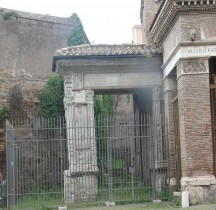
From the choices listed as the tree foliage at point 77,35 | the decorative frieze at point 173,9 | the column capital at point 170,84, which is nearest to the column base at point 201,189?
the column capital at point 170,84

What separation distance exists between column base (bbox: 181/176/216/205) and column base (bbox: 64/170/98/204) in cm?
335

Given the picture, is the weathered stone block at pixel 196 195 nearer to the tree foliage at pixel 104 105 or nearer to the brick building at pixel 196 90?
the brick building at pixel 196 90

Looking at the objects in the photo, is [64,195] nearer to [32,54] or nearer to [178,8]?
[178,8]

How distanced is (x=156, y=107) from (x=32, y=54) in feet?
28.0

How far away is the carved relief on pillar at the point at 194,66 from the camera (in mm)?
11422

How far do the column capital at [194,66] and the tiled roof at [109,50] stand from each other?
2.93 metres

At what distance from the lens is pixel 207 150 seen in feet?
37.0

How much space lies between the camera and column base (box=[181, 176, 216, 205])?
11.1m

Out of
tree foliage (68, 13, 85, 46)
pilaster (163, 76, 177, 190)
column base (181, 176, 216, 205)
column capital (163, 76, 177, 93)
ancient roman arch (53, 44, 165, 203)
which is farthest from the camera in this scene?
tree foliage (68, 13, 85, 46)

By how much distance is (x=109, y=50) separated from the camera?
14.4 metres

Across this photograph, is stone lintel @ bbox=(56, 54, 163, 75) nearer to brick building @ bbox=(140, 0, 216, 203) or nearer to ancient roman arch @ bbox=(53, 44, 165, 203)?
ancient roman arch @ bbox=(53, 44, 165, 203)

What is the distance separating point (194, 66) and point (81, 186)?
4826 millimetres

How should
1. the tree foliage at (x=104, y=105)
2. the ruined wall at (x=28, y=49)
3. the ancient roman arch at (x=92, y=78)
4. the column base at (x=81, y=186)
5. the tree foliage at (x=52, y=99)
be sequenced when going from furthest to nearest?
the tree foliage at (x=104, y=105)
the ruined wall at (x=28, y=49)
the tree foliage at (x=52, y=99)
the ancient roman arch at (x=92, y=78)
the column base at (x=81, y=186)

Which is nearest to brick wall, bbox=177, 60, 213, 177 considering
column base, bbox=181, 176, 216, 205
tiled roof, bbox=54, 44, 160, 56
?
column base, bbox=181, 176, 216, 205
